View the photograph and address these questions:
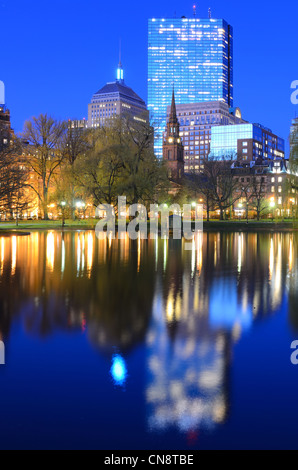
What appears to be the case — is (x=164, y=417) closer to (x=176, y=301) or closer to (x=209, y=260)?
(x=176, y=301)

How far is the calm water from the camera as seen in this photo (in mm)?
5375

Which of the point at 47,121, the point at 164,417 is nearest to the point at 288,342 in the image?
the point at 164,417

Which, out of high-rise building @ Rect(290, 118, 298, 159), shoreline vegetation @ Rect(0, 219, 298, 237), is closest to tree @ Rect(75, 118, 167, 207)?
shoreline vegetation @ Rect(0, 219, 298, 237)

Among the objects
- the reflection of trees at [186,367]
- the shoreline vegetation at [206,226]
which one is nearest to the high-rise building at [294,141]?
the shoreline vegetation at [206,226]

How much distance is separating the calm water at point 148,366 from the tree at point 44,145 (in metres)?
60.5

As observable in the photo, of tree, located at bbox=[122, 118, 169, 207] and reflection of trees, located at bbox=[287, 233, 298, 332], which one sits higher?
tree, located at bbox=[122, 118, 169, 207]

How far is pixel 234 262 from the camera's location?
77.5 ft

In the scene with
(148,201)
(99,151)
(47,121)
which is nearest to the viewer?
(99,151)

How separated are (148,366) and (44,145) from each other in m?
70.0

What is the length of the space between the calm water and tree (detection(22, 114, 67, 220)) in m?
60.5

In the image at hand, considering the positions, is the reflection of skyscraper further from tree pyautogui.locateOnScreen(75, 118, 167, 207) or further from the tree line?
tree pyautogui.locateOnScreen(75, 118, 167, 207)

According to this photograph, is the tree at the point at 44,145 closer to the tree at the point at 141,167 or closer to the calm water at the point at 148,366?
the tree at the point at 141,167
